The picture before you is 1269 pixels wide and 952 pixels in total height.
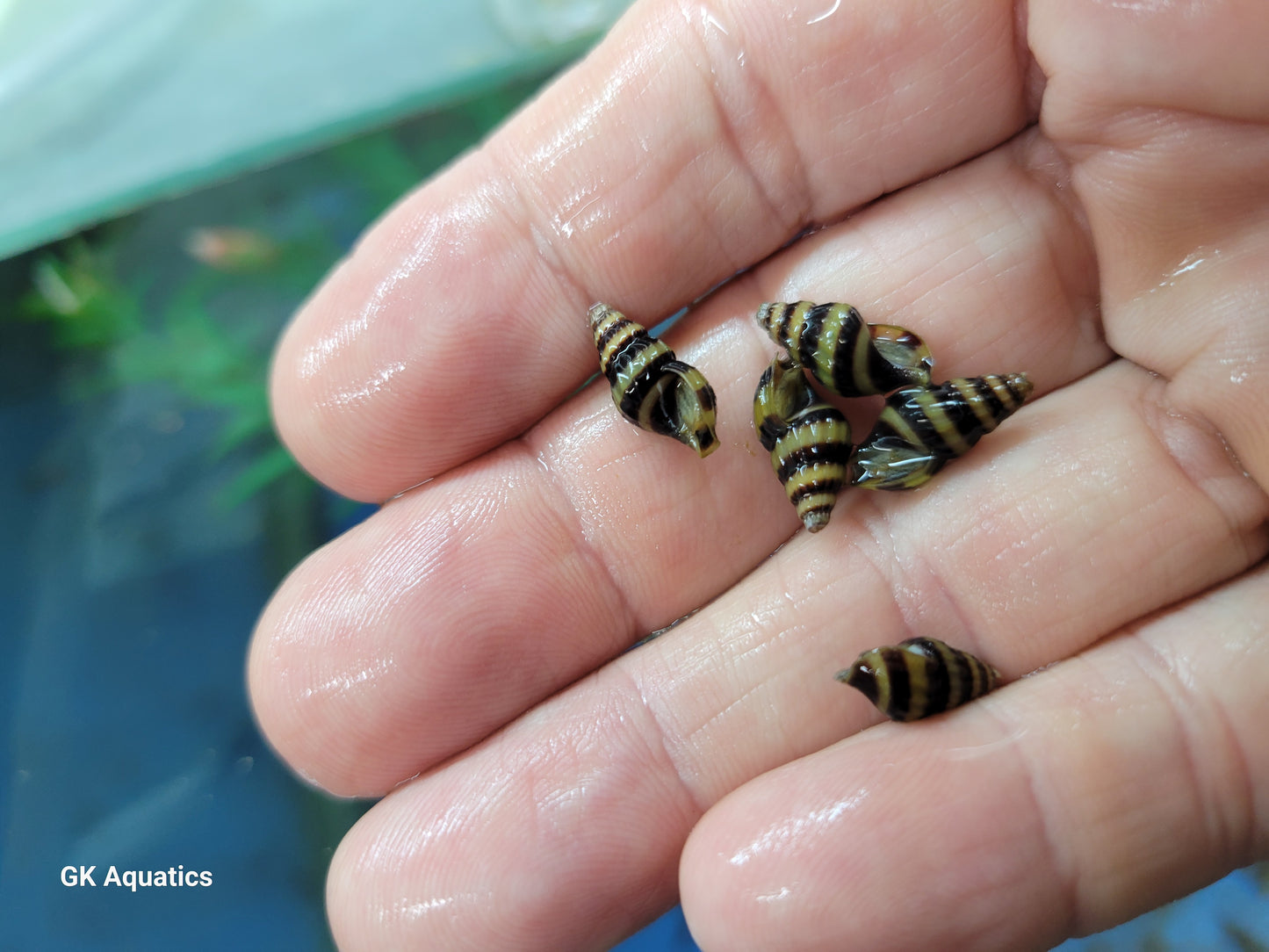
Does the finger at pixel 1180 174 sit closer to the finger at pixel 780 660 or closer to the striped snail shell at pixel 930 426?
the finger at pixel 780 660

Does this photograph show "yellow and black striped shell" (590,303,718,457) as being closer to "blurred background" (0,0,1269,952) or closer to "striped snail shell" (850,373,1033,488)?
"striped snail shell" (850,373,1033,488)

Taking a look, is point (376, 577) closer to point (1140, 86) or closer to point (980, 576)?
point (980, 576)

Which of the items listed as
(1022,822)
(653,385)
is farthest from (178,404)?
(1022,822)

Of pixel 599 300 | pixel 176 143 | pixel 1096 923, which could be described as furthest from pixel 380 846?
pixel 176 143

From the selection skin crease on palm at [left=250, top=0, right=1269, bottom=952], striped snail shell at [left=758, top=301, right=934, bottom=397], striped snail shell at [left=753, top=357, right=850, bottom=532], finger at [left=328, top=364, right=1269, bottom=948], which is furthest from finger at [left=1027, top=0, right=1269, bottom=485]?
striped snail shell at [left=753, top=357, right=850, bottom=532]

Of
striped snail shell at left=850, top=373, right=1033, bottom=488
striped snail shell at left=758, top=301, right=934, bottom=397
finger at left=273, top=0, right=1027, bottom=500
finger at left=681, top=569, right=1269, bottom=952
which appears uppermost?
finger at left=273, top=0, right=1027, bottom=500

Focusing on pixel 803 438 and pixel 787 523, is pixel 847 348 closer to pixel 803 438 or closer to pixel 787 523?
pixel 803 438

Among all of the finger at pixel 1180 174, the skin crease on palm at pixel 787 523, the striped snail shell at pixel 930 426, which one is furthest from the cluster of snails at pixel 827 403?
the finger at pixel 1180 174
